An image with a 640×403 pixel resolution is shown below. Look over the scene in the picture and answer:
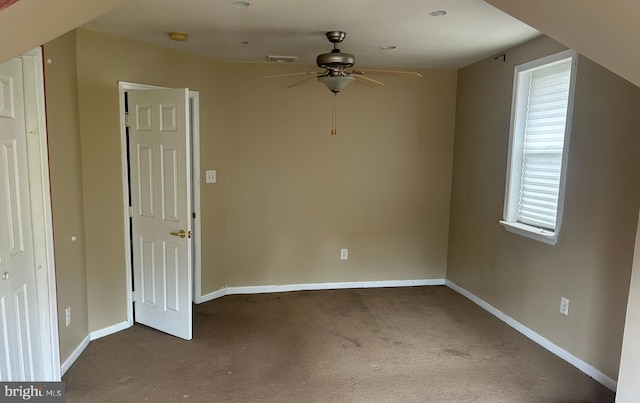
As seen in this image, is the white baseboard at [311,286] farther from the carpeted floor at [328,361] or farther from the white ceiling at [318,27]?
the white ceiling at [318,27]

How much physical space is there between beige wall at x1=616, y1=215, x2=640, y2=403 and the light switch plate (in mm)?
3397

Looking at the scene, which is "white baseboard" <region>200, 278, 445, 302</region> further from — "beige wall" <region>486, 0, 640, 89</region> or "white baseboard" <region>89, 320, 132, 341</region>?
"beige wall" <region>486, 0, 640, 89</region>

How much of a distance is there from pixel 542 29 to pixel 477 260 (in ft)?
9.55

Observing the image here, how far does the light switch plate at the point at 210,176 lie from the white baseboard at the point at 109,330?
58.5 inches

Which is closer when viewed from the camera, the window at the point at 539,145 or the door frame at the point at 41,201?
the door frame at the point at 41,201

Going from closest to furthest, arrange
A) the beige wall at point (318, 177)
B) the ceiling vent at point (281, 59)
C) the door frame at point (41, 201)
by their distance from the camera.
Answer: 1. the door frame at point (41, 201)
2. the ceiling vent at point (281, 59)
3. the beige wall at point (318, 177)

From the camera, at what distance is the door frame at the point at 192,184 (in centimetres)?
323

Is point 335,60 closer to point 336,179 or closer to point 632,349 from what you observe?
point 336,179

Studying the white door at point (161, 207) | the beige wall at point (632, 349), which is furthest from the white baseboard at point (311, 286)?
the beige wall at point (632, 349)

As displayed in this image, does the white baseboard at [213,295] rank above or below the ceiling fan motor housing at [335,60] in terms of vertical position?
below

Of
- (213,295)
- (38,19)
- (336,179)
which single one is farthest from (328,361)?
(38,19)

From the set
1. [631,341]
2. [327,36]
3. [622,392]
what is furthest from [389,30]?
[622,392]

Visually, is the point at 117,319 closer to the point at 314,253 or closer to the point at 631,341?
the point at 314,253

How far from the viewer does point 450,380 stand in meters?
2.74
